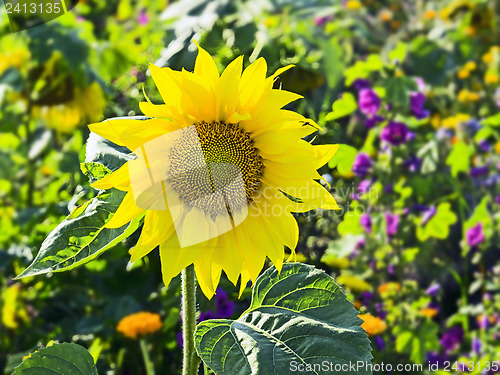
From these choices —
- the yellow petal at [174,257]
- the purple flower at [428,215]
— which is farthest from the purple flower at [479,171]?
the yellow petal at [174,257]

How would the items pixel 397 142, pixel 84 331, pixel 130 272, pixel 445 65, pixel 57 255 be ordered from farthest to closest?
pixel 445 65
pixel 397 142
pixel 130 272
pixel 84 331
pixel 57 255

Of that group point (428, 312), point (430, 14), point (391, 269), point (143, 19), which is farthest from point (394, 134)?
point (430, 14)

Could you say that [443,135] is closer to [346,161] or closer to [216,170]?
[346,161]

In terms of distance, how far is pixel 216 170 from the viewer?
0.67 m

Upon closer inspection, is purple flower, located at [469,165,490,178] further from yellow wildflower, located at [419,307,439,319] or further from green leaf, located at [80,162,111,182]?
green leaf, located at [80,162,111,182]

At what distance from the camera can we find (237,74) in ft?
1.99

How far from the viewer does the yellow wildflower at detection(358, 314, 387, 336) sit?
43.7 inches

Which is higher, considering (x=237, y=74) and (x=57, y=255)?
(x=237, y=74)

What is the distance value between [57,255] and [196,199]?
16 cm

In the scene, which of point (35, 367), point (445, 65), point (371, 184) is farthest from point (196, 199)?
point (445, 65)

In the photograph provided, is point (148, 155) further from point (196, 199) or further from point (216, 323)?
point (216, 323)

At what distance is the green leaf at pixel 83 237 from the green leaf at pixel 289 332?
5.1 inches

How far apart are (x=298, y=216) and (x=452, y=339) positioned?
68 centimetres

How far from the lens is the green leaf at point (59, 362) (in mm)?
649
